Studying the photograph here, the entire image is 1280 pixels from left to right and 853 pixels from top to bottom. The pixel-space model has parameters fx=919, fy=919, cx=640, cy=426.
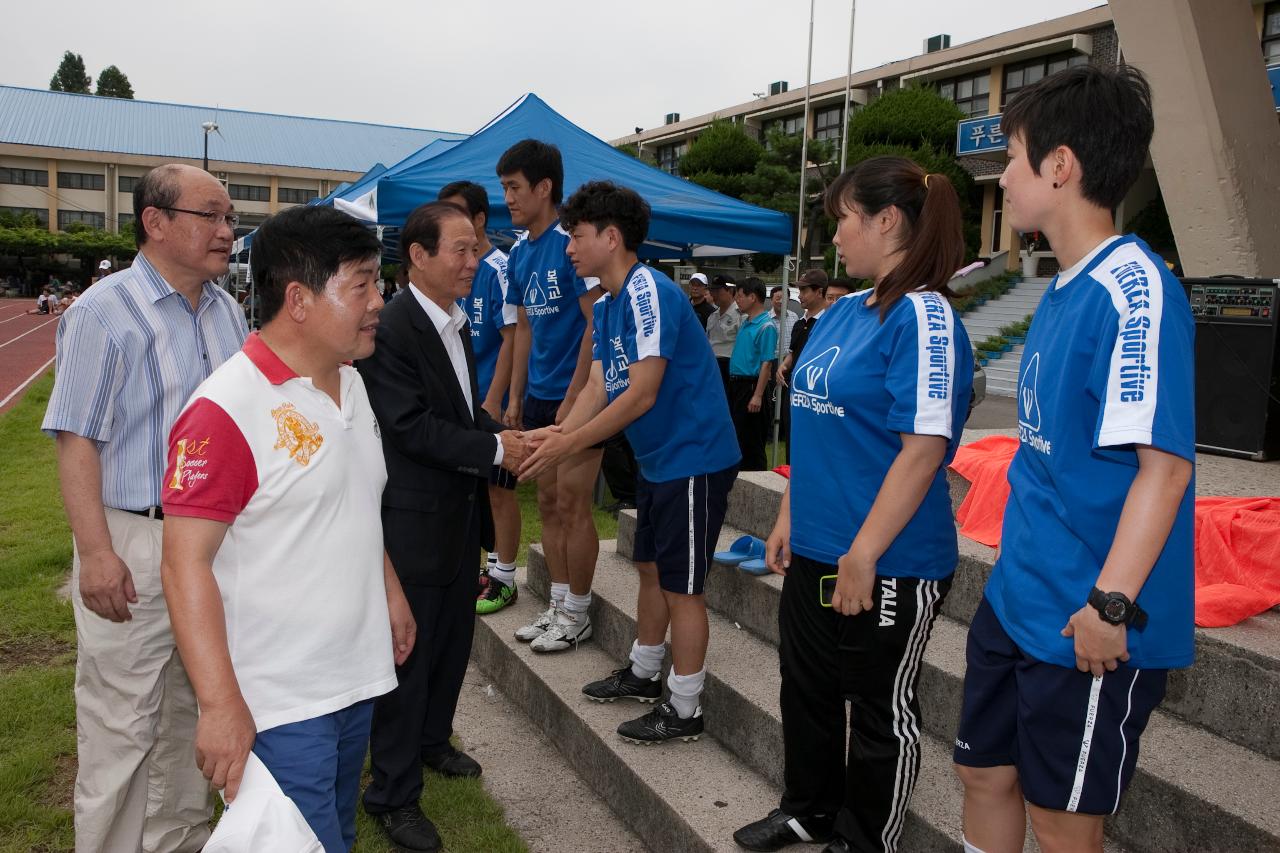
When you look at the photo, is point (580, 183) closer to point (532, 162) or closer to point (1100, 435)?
point (532, 162)

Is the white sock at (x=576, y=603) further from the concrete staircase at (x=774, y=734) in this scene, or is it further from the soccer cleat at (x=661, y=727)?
the soccer cleat at (x=661, y=727)

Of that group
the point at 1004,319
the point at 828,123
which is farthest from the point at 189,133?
the point at 1004,319

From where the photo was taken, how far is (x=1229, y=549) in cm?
335

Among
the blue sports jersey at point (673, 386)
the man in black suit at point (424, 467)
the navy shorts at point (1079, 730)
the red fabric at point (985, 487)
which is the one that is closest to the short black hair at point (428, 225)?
the man in black suit at point (424, 467)

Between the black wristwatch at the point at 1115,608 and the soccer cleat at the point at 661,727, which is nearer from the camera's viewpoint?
the black wristwatch at the point at 1115,608

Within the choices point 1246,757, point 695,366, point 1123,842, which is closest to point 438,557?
point 695,366

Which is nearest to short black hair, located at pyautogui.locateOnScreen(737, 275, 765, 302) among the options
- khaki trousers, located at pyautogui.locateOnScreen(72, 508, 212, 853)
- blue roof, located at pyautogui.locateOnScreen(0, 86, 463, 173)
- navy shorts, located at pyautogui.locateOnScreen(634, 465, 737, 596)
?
navy shorts, located at pyautogui.locateOnScreen(634, 465, 737, 596)

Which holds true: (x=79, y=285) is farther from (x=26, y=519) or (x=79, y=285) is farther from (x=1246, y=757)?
(x=1246, y=757)

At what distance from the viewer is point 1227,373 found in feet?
18.6

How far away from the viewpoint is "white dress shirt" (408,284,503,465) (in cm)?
310

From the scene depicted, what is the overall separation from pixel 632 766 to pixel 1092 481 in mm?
2108

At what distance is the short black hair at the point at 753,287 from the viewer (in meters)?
9.89

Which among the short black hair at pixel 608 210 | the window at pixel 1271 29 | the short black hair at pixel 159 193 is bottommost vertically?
the short black hair at pixel 159 193

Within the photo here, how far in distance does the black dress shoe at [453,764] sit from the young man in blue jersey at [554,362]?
753 mm
